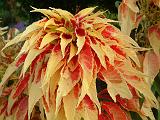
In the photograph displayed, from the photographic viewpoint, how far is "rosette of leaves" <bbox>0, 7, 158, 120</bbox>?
1.06 m

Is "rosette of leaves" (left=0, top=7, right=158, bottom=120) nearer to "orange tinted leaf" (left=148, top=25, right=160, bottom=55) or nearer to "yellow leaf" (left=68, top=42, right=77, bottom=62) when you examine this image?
"yellow leaf" (left=68, top=42, right=77, bottom=62)

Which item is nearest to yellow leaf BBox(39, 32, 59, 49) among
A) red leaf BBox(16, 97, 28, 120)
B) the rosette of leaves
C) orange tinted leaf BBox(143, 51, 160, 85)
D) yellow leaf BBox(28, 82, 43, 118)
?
the rosette of leaves

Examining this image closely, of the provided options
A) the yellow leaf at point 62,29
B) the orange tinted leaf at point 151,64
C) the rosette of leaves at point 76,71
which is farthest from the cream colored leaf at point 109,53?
the orange tinted leaf at point 151,64

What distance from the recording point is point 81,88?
106cm

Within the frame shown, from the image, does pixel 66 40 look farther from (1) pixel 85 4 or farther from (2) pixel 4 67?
(1) pixel 85 4

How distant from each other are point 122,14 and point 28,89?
14.9 inches

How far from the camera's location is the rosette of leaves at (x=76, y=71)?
3.48 feet

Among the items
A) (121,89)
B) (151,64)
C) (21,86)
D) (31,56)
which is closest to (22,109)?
(21,86)

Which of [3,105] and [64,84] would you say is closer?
[64,84]

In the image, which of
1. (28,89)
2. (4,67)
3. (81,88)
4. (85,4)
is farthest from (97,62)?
(85,4)

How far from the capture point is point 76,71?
1.09m

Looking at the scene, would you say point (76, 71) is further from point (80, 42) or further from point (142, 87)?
point (142, 87)

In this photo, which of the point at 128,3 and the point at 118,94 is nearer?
the point at 118,94

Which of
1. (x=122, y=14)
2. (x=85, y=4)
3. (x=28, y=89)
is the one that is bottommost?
(x=85, y=4)
